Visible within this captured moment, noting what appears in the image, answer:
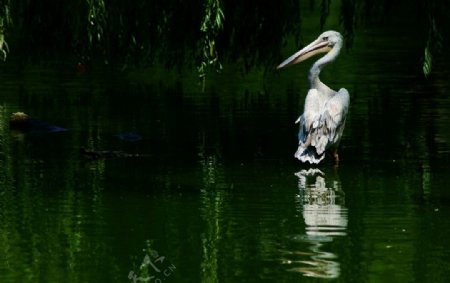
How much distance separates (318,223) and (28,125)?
733cm

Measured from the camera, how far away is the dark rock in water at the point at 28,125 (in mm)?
18508

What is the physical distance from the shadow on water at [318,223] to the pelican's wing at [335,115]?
23.5 inches

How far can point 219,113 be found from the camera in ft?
66.2

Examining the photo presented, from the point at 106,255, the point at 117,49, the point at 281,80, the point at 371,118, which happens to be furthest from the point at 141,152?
the point at 281,80

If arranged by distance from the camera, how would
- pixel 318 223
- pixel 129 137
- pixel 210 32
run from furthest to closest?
pixel 129 137, pixel 210 32, pixel 318 223

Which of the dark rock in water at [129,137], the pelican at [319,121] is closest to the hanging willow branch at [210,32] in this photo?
the pelican at [319,121]

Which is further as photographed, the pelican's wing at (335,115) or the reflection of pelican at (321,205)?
the pelican's wing at (335,115)

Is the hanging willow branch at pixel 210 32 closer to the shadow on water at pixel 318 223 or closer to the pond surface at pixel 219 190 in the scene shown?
the pond surface at pixel 219 190

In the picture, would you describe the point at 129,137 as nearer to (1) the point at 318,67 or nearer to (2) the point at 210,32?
(1) the point at 318,67

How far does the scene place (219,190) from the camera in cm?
1373

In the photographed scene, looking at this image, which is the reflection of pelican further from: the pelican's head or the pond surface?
the pelican's head

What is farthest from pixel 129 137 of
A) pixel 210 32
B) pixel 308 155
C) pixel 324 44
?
pixel 210 32

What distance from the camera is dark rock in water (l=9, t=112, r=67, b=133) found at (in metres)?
18.5

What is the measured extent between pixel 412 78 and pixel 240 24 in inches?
415
